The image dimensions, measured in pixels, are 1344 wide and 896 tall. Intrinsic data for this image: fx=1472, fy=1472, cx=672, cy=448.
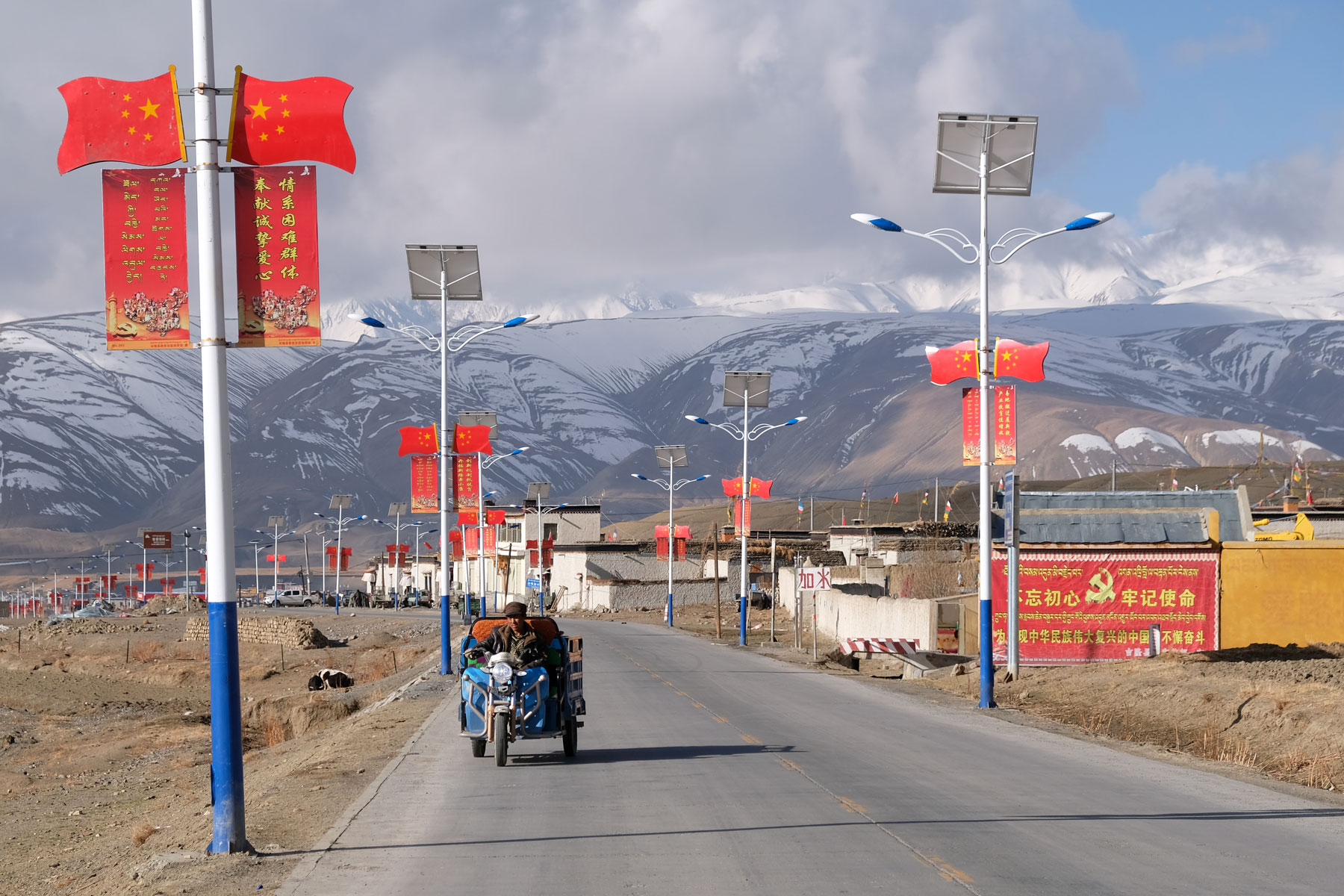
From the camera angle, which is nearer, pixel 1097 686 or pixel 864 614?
pixel 1097 686

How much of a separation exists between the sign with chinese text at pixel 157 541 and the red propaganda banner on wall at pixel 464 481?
100 meters

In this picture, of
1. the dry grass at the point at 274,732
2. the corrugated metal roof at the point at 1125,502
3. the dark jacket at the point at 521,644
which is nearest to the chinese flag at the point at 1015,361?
the corrugated metal roof at the point at 1125,502

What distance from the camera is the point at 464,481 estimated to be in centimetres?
3994

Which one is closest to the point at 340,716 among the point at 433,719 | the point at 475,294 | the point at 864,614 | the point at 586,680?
the point at 586,680

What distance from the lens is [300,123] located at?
12.0 meters

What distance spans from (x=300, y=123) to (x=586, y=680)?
20499 mm

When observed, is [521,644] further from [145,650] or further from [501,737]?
[145,650]

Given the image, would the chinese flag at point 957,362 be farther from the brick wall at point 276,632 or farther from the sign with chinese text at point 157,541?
the sign with chinese text at point 157,541

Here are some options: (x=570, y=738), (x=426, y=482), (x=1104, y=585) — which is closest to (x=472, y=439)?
(x=426, y=482)

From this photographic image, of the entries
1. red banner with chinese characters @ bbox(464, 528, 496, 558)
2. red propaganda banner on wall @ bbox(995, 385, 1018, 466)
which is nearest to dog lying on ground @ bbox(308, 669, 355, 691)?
red propaganda banner on wall @ bbox(995, 385, 1018, 466)

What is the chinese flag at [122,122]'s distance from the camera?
11.7m

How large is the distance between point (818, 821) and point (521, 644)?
499 cm

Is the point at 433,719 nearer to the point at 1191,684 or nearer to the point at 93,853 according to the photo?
the point at 93,853

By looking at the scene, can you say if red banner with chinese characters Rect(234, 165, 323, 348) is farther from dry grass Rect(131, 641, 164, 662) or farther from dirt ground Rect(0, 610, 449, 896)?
dry grass Rect(131, 641, 164, 662)
